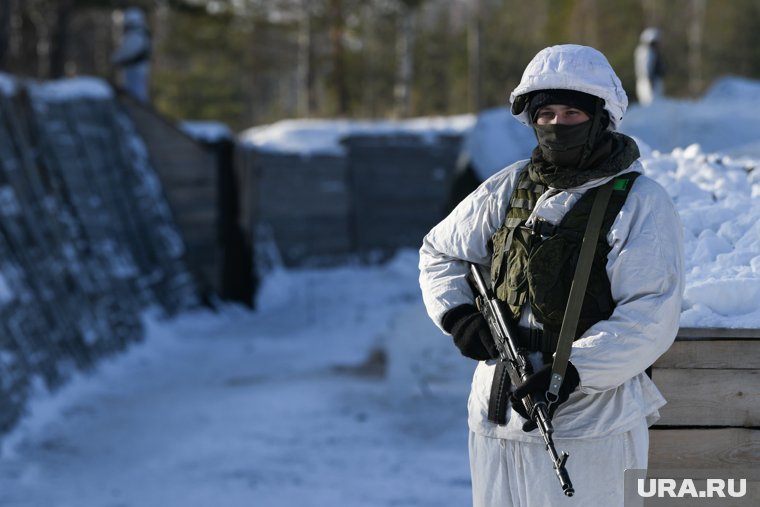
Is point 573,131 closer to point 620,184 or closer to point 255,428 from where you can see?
point 620,184

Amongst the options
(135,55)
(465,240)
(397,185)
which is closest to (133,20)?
(135,55)

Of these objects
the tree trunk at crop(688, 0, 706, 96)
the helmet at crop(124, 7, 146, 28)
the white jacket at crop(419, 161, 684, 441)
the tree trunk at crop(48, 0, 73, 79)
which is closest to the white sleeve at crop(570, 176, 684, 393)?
the white jacket at crop(419, 161, 684, 441)

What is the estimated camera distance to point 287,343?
490 inches

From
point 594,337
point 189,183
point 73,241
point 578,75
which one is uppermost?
point 578,75

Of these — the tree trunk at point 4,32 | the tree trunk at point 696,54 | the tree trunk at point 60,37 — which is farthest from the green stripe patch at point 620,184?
the tree trunk at point 696,54

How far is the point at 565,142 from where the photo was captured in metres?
2.72

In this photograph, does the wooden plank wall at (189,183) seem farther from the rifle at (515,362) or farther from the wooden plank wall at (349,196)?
the rifle at (515,362)

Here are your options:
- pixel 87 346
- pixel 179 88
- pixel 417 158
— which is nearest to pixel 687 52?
pixel 179 88

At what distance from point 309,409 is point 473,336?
5.96 metres

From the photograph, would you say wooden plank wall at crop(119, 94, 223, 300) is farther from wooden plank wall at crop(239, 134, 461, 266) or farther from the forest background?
the forest background

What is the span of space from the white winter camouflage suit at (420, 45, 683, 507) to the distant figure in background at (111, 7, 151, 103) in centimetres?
1339

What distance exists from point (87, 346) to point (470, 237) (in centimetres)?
810

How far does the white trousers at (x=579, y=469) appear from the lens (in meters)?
2.72

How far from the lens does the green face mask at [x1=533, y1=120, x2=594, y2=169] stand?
8.90 ft
